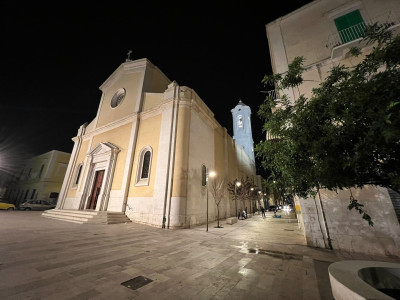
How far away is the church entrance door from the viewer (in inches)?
554

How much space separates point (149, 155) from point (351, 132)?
11.8m

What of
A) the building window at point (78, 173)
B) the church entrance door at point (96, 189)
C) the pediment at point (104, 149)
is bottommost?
the church entrance door at point (96, 189)

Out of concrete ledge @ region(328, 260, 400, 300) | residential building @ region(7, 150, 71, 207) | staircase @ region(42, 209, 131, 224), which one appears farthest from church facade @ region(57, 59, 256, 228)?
residential building @ region(7, 150, 71, 207)

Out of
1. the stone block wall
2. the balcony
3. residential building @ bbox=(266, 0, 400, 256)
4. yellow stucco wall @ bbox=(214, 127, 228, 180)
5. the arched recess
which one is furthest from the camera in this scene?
yellow stucco wall @ bbox=(214, 127, 228, 180)

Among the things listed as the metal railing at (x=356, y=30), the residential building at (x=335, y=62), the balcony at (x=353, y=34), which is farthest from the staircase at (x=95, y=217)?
the metal railing at (x=356, y=30)

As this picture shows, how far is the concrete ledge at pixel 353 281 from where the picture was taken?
166 cm

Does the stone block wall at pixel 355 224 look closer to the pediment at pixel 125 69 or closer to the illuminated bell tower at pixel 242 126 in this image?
the pediment at pixel 125 69

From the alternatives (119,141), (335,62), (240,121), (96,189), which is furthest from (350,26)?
(240,121)

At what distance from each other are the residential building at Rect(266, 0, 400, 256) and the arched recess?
1323 cm

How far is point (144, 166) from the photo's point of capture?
12.3 meters

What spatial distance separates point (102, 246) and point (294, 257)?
232 inches

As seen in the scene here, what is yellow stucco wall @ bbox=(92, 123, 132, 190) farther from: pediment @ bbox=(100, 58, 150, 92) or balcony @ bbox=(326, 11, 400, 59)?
balcony @ bbox=(326, 11, 400, 59)

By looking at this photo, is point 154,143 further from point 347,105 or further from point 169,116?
point 347,105

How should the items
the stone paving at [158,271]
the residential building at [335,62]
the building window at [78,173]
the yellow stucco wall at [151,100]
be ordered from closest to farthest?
the stone paving at [158,271] < the residential building at [335,62] < the yellow stucco wall at [151,100] < the building window at [78,173]
